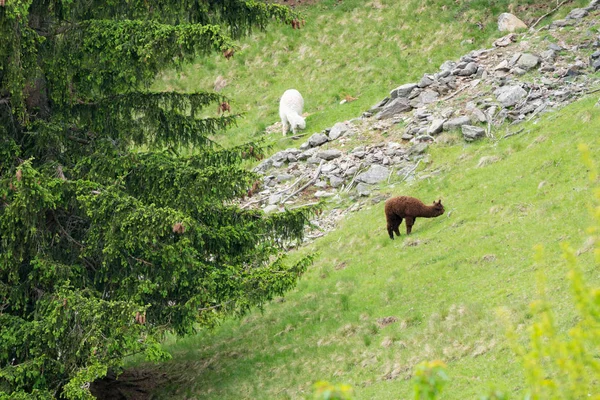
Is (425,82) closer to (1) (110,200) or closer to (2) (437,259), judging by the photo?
(2) (437,259)

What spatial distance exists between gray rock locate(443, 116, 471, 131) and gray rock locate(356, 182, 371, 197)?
3172mm

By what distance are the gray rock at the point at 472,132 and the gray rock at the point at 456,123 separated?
47cm

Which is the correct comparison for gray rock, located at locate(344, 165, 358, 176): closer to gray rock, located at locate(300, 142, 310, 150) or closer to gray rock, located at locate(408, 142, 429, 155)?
gray rock, located at locate(408, 142, 429, 155)

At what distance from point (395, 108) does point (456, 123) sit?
3938mm

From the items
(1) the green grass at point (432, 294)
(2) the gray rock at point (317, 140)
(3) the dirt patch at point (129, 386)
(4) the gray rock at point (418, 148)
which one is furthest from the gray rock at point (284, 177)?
(3) the dirt patch at point (129, 386)

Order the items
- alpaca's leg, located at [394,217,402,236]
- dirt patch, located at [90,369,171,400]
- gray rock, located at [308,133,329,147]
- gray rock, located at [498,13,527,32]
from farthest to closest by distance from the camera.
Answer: gray rock, located at [498,13,527,32] → gray rock, located at [308,133,329,147] → alpaca's leg, located at [394,217,402,236] → dirt patch, located at [90,369,171,400]

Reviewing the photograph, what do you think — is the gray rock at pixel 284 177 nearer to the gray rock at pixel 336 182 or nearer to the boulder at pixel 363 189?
the gray rock at pixel 336 182

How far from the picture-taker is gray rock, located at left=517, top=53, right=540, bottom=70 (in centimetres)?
2800

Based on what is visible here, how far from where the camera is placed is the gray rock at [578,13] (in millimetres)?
31000

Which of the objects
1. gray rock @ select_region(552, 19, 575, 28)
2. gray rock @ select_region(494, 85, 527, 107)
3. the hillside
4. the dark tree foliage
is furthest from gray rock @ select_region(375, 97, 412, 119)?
the dark tree foliage

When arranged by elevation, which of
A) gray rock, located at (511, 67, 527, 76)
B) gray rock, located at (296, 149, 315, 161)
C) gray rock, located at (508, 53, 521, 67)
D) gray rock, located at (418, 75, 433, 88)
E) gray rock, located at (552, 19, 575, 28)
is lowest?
gray rock, located at (296, 149, 315, 161)

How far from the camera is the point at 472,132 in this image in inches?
1010

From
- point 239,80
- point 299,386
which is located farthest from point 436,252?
point 239,80

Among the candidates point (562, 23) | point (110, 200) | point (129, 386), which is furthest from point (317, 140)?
point (110, 200)
